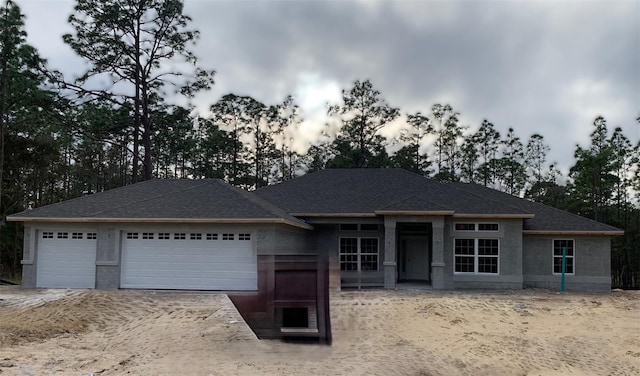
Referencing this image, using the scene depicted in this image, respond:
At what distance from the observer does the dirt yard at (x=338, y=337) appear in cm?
1025

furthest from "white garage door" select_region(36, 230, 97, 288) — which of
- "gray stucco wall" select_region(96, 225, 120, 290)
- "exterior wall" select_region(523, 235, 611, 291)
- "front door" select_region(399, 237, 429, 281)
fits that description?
"exterior wall" select_region(523, 235, 611, 291)

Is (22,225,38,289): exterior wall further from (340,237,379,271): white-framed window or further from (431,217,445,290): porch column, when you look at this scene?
(431,217,445,290): porch column

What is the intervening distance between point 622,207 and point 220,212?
107 feet

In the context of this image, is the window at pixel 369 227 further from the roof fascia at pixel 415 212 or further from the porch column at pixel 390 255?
the roof fascia at pixel 415 212

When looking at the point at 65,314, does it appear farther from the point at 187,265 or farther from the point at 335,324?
the point at 335,324

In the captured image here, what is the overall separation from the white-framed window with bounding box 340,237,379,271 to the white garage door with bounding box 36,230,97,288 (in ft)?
31.6

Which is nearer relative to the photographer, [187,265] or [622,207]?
[187,265]

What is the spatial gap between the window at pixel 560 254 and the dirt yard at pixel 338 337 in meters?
3.91

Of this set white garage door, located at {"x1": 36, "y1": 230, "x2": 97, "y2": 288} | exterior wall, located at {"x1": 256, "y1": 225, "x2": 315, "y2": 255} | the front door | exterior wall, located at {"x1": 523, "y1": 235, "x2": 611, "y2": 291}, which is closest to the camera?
exterior wall, located at {"x1": 256, "y1": 225, "x2": 315, "y2": 255}

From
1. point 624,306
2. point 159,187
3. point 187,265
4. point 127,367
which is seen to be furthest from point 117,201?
point 624,306

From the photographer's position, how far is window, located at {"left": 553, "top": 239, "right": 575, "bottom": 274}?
2111 cm

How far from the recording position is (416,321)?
14.2m

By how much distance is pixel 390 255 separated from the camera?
20.1 m

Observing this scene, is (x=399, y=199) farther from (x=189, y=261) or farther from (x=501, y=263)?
(x=189, y=261)
